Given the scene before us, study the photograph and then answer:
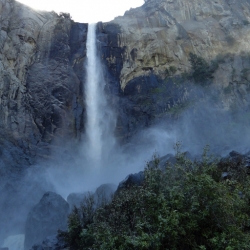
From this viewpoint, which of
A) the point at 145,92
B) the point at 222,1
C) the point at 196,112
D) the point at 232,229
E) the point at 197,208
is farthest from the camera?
the point at 222,1

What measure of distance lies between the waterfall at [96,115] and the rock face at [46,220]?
39.1ft

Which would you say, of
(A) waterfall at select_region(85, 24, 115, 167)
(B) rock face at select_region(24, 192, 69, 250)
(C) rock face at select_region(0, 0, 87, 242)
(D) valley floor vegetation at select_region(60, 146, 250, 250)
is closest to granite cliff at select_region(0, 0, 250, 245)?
(C) rock face at select_region(0, 0, 87, 242)

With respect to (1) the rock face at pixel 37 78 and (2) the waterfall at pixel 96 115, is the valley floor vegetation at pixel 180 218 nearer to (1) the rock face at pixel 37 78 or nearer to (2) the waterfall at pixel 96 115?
(1) the rock face at pixel 37 78

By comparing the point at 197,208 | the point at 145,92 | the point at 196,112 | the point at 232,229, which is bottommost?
the point at 232,229

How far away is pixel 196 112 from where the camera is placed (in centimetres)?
3089

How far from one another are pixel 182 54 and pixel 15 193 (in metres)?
24.7

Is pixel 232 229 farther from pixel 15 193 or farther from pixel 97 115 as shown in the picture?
pixel 97 115

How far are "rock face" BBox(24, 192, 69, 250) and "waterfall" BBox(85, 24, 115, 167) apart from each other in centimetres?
1191

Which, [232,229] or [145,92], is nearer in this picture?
[232,229]

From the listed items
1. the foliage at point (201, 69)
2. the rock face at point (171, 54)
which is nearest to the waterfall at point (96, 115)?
the rock face at point (171, 54)

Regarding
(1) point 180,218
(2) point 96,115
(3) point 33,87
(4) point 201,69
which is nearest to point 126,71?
(2) point 96,115

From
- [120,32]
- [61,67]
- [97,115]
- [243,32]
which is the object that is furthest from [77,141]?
[243,32]

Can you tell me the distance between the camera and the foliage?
33812mm

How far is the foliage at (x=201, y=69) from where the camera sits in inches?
1331
